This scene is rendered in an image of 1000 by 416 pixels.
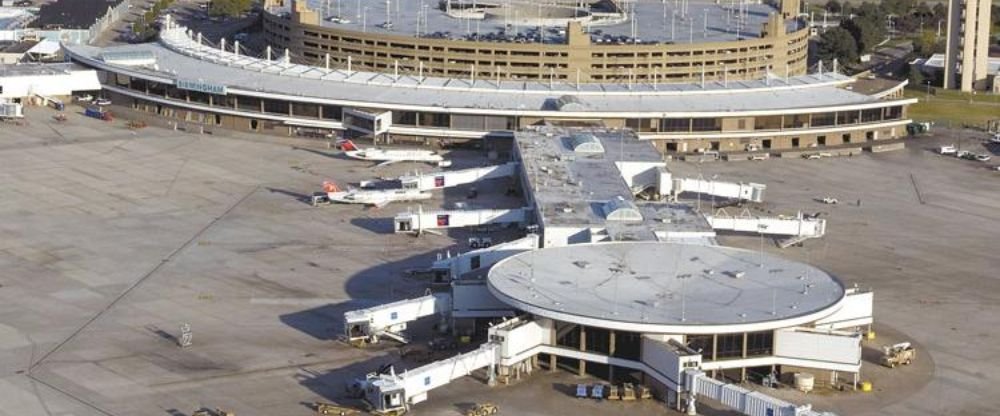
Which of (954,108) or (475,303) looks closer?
(475,303)

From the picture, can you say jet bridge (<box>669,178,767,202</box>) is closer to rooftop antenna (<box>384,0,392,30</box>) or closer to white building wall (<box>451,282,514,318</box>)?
Result: white building wall (<box>451,282,514,318</box>)

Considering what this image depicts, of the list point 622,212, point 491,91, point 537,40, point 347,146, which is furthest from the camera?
point 537,40

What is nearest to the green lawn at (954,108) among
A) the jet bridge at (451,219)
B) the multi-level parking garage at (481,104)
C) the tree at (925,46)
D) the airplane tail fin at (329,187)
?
the multi-level parking garage at (481,104)

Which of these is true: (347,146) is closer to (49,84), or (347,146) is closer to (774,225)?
(49,84)

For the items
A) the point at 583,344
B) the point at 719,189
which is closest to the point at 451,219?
the point at 719,189

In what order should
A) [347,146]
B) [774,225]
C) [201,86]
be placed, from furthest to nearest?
[201,86]
[347,146]
[774,225]

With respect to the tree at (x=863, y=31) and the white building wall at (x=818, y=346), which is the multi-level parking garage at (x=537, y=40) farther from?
the white building wall at (x=818, y=346)

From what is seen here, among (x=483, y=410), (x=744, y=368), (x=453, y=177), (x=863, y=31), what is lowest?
(x=483, y=410)

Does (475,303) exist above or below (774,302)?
below
